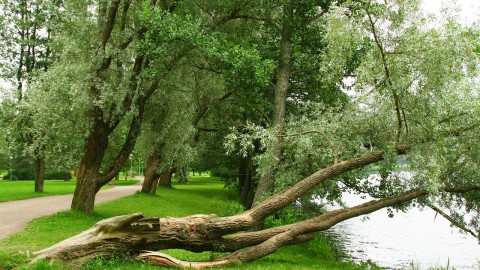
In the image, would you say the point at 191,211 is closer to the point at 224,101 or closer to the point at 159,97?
the point at 224,101

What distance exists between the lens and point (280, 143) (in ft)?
48.3

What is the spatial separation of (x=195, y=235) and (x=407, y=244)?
14.2m

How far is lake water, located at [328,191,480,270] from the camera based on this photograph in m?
16.7

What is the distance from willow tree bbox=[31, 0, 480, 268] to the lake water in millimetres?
2933

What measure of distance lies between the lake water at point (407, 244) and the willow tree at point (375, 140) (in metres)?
2.93

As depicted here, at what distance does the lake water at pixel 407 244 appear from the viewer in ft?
54.8

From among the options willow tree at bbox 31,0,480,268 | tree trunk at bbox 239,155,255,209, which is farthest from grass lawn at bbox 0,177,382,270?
tree trunk at bbox 239,155,255,209

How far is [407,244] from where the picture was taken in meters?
20.4

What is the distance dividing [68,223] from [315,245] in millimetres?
9156

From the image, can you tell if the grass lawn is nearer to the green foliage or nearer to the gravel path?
the gravel path

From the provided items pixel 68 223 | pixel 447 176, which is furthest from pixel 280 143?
pixel 68 223

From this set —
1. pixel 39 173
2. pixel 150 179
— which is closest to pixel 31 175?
pixel 39 173

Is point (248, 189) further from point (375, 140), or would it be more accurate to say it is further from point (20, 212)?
point (375, 140)

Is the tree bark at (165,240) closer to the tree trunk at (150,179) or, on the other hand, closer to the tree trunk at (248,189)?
the tree trunk at (248,189)
